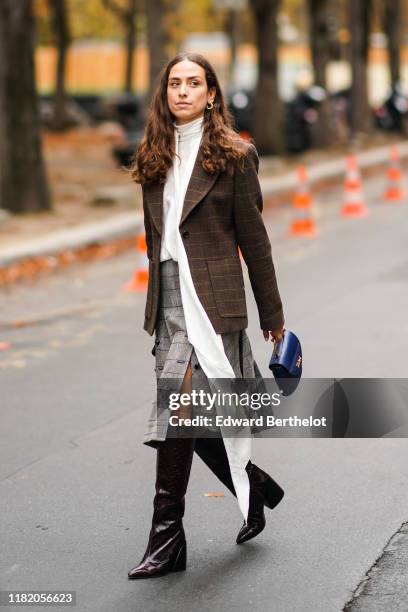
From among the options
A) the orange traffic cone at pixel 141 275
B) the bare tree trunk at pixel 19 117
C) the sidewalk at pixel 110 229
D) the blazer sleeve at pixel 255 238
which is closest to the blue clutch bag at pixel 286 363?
the blazer sleeve at pixel 255 238

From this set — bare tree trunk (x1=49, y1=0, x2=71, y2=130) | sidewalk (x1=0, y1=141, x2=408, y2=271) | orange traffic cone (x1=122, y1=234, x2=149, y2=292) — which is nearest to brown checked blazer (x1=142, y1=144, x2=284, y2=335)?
orange traffic cone (x1=122, y1=234, x2=149, y2=292)

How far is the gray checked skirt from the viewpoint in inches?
176

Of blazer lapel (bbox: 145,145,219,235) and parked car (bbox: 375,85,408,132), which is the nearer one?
blazer lapel (bbox: 145,145,219,235)

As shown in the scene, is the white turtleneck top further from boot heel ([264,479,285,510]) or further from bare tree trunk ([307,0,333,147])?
bare tree trunk ([307,0,333,147])

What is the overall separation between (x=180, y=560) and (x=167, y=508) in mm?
233

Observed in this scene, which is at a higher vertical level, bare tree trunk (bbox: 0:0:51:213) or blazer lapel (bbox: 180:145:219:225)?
blazer lapel (bbox: 180:145:219:225)

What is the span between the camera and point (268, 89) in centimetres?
2553

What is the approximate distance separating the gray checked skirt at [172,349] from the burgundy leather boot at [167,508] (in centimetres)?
8

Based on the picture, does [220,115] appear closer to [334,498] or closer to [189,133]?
[189,133]

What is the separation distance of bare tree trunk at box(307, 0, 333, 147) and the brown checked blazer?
25.7m

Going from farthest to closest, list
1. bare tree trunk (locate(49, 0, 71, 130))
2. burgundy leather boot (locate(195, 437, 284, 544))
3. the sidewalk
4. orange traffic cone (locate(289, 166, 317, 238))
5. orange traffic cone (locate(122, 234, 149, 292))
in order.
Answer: bare tree trunk (locate(49, 0, 71, 130)) < orange traffic cone (locate(289, 166, 317, 238)) < the sidewalk < orange traffic cone (locate(122, 234, 149, 292)) < burgundy leather boot (locate(195, 437, 284, 544))

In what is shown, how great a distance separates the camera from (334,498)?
548 centimetres

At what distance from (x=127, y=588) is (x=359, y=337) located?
4.72m

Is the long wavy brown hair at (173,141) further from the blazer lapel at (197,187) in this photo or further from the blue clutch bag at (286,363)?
the blue clutch bag at (286,363)
